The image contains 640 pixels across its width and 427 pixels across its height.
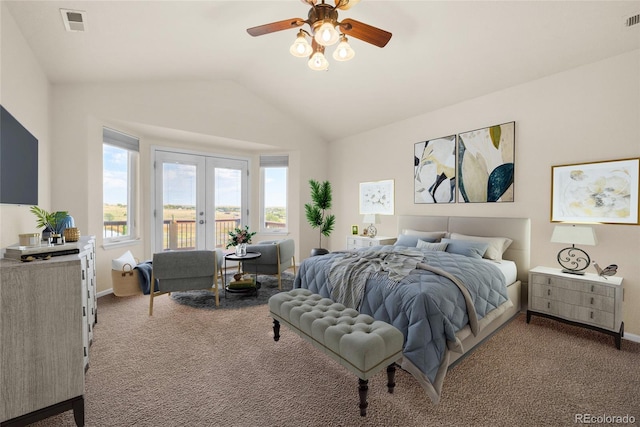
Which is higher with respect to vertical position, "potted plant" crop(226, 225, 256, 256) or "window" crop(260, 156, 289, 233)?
"window" crop(260, 156, 289, 233)

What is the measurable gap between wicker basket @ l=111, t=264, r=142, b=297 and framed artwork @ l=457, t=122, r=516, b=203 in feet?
15.4

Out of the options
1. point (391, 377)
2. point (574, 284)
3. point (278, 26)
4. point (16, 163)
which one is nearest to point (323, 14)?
point (278, 26)

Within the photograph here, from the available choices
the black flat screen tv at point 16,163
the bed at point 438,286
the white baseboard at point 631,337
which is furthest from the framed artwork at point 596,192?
the black flat screen tv at point 16,163

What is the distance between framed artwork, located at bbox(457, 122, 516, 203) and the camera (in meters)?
3.71

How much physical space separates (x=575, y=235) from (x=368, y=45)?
3.15 m

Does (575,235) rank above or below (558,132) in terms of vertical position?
below

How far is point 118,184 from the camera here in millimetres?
4598

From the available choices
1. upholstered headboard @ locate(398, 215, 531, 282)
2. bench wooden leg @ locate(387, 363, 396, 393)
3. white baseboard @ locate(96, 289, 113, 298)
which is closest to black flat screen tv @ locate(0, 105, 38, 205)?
white baseboard @ locate(96, 289, 113, 298)

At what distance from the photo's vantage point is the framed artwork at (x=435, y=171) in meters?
4.33

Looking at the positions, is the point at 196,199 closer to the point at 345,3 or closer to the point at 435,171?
the point at 435,171

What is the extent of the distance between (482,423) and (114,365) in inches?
108

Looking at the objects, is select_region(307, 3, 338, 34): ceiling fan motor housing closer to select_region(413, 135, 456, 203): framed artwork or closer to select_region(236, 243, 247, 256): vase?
select_region(413, 135, 456, 203): framed artwork

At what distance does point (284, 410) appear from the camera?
1.81 m

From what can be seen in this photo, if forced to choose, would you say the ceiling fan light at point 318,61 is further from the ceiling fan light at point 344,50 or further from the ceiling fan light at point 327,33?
the ceiling fan light at point 327,33
